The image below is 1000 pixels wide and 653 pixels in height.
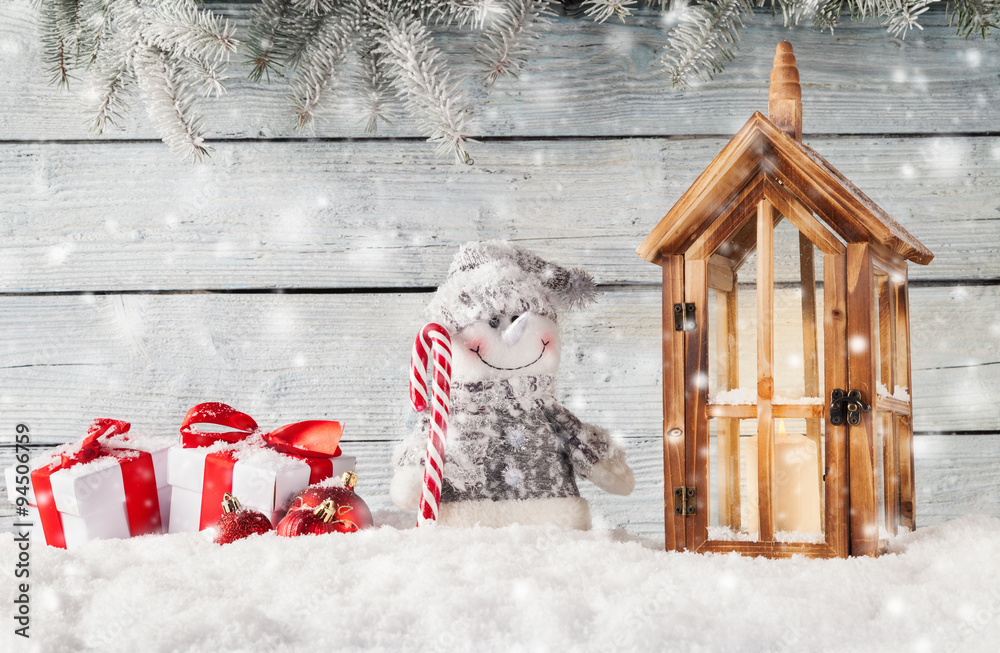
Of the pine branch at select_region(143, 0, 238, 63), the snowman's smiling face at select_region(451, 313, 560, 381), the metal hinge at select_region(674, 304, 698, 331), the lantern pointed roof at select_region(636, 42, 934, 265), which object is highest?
the pine branch at select_region(143, 0, 238, 63)

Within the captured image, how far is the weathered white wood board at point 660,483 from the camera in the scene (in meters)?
1.26

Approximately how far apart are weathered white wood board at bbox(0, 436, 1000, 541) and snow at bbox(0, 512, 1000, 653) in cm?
45

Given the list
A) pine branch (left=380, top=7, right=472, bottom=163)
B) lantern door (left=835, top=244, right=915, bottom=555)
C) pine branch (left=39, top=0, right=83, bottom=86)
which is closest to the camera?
lantern door (left=835, top=244, right=915, bottom=555)

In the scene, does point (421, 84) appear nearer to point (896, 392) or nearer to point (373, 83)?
point (373, 83)

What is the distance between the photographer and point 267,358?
1289mm

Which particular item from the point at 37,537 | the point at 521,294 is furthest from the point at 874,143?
the point at 37,537

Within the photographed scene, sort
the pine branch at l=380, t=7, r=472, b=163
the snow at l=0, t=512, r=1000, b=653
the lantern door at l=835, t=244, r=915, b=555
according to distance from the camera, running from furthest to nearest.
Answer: the pine branch at l=380, t=7, r=472, b=163, the lantern door at l=835, t=244, r=915, b=555, the snow at l=0, t=512, r=1000, b=653

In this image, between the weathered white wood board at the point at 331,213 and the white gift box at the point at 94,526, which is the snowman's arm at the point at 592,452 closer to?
the weathered white wood board at the point at 331,213

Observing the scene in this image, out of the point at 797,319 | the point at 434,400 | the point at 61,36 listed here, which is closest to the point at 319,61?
the point at 61,36

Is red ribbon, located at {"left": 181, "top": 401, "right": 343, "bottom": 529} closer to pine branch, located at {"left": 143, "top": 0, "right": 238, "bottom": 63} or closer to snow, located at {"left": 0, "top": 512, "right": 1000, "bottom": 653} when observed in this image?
snow, located at {"left": 0, "top": 512, "right": 1000, "bottom": 653}

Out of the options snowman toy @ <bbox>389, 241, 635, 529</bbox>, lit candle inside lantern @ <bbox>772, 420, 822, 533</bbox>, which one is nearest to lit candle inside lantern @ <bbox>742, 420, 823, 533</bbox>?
lit candle inside lantern @ <bbox>772, 420, 822, 533</bbox>

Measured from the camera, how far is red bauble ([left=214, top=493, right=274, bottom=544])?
0.93 m

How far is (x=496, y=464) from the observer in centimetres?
98

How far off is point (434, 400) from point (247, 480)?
29 centimetres
